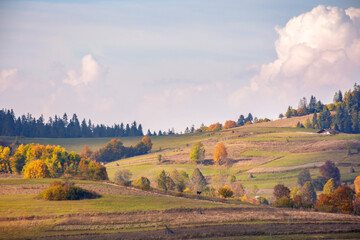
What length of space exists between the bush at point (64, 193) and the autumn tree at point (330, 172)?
290 feet

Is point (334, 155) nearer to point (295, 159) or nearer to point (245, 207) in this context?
point (295, 159)

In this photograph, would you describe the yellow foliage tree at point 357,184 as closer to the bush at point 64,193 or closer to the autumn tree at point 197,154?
the autumn tree at point 197,154

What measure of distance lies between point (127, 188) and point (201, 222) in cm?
3300

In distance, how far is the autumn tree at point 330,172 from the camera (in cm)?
14250

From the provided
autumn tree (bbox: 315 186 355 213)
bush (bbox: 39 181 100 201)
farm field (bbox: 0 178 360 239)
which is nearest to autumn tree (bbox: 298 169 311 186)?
autumn tree (bbox: 315 186 355 213)

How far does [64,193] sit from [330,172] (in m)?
96.5

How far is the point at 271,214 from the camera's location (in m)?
74.6

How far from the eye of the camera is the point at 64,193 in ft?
263

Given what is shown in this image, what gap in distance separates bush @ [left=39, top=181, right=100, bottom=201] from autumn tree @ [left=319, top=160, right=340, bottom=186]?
88.5 meters

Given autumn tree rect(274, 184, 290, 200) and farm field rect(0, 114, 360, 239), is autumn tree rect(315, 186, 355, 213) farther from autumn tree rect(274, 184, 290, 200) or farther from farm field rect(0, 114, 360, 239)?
autumn tree rect(274, 184, 290, 200)

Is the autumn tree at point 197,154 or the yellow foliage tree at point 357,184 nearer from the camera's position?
the yellow foliage tree at point 357,184

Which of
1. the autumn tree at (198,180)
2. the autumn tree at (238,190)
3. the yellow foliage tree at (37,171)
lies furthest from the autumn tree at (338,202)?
the yellow foliage tree at (37,171)

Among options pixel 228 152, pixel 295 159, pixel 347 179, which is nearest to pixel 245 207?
pixel 347 179

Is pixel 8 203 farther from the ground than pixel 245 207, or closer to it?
farther from the ground
